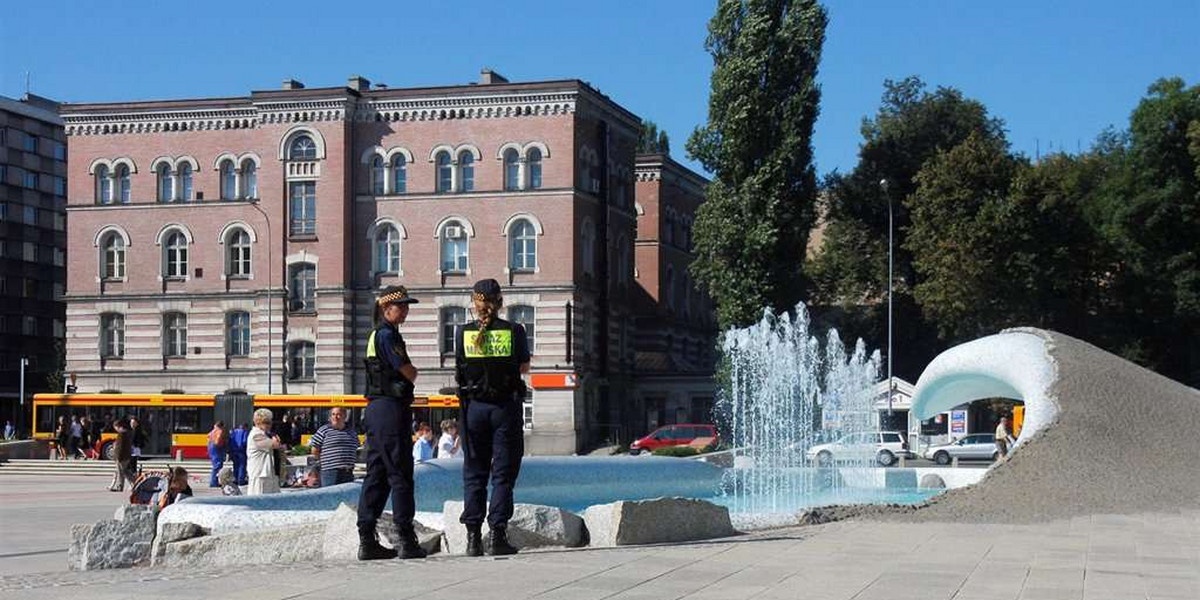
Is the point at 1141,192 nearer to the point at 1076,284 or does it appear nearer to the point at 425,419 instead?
the point at 1076,284

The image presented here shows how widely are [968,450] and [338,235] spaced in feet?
87.1

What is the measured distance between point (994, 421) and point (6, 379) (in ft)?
171

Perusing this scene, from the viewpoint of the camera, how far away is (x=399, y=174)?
197ft

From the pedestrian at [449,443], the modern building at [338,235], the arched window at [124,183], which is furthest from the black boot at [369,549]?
the arched window at [124,183]

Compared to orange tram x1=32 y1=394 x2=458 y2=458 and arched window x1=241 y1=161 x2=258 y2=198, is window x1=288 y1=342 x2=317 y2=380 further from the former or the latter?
orange tram x1=32 y1=394 x2=458 y2=458

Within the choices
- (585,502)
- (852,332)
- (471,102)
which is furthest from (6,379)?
(585,502)

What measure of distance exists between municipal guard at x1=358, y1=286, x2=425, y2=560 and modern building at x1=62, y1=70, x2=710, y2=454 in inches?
1818

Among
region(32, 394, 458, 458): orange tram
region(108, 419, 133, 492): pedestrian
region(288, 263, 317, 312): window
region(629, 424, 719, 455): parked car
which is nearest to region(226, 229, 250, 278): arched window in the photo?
region(288, 263, 317, 312): window

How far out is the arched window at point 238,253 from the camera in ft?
201

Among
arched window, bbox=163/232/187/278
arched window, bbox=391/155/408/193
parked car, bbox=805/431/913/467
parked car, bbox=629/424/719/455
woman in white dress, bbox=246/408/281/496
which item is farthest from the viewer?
arched window, bbox=163/232/187/278

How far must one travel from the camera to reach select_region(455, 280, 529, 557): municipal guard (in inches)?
407

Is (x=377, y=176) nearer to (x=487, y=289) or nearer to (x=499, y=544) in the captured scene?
(x=487, y=289)

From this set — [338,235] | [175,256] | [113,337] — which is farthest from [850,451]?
[113,337]

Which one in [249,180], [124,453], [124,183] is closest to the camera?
[124,453]
